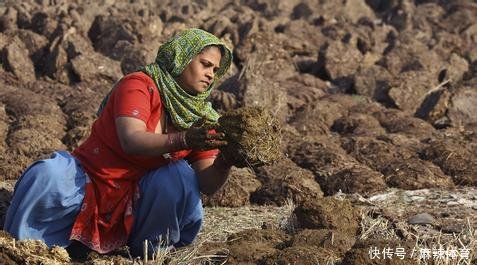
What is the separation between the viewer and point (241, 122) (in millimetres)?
3572

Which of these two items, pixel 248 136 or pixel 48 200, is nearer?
pixel 248 136

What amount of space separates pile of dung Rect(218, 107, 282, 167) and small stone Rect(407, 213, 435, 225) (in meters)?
1.47

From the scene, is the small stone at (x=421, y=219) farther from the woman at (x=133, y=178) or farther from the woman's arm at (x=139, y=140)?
the woman's arm at (x=139, y=140)

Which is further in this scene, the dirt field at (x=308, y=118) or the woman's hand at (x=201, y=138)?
the dirt field at (x=308, y=118)

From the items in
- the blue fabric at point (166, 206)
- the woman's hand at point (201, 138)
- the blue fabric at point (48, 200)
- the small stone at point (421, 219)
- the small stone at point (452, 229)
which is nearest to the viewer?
the woman's hand at point (201, 138)

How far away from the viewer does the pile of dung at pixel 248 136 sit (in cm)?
357

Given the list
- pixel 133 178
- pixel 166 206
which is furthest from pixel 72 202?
pixel 166 206

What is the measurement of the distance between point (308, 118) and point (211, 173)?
186 inches

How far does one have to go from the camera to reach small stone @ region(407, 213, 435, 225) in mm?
4832

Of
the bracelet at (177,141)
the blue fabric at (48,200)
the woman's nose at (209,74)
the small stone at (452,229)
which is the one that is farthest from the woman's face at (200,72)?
the small stone at (452,229)

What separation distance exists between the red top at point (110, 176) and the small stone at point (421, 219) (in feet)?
5.13

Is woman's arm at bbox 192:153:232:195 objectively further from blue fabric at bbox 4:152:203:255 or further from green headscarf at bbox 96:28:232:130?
green headscarf at bbox 96:28:232:130

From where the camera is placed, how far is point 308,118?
8.62m

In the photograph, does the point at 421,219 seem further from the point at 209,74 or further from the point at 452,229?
the point at 209,74
